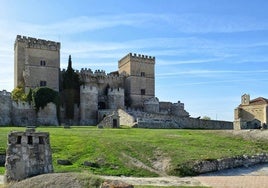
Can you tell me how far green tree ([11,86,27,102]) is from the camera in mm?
55394

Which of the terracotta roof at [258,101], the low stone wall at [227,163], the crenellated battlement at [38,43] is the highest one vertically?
the crenellated battlement at [38,43]

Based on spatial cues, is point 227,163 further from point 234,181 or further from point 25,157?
point 25,157

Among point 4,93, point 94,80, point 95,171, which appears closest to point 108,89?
point 94,80

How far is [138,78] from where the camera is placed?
7075cm

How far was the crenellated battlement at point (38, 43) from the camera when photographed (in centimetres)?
5998

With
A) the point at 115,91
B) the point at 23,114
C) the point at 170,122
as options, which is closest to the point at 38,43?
the point at 23,114

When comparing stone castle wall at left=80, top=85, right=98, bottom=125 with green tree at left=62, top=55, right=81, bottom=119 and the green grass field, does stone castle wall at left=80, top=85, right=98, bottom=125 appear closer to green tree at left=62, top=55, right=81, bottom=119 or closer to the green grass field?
green tree at left=62, top=55, right=81, bottom=119

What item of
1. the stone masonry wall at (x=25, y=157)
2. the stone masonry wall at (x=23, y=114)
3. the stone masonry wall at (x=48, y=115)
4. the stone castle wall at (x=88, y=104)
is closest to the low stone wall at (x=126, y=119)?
the stone castle wall at (x=88, y=104)

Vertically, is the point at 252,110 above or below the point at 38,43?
below

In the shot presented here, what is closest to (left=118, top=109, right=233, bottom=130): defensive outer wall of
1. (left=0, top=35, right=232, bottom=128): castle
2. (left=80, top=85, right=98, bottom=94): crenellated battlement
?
(left=0, top=35, right=232, bottom=128): castle

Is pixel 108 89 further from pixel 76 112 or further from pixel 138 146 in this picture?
pixel 138 146

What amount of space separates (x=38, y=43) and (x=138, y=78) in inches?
742

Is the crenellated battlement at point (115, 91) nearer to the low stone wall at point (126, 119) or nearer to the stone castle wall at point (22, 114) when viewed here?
the low stone wall at point (126, 119)

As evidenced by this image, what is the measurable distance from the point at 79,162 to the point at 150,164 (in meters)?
4.42
